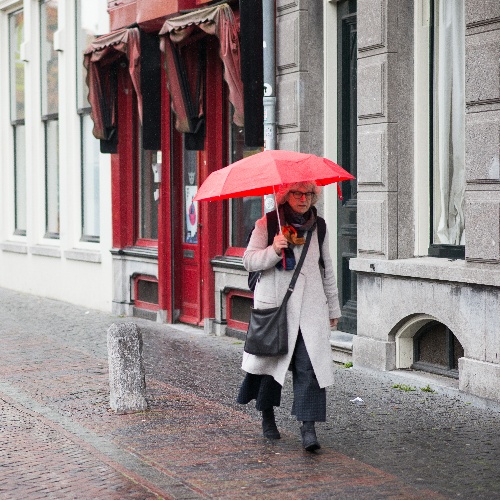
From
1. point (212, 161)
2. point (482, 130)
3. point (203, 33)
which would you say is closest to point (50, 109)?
point (212, 161)

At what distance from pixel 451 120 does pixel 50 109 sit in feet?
33.4

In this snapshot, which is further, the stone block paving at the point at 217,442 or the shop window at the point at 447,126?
the shop window at the point at 447,126

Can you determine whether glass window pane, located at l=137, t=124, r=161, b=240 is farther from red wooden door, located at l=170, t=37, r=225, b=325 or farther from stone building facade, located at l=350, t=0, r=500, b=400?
stone building facade, located at l=350, t=0, r=500, b=400

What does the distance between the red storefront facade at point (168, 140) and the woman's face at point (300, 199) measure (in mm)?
4706

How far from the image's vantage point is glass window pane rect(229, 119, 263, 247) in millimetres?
12727

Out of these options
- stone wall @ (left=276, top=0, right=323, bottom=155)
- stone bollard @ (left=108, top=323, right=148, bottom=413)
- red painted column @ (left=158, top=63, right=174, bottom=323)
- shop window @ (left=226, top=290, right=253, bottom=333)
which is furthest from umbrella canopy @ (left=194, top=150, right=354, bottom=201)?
red painted column @ (left=158, top=63, right=174, bottom=323)

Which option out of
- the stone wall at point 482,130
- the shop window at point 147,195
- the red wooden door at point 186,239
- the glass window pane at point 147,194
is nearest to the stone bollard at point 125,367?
the stone wall at point 482,130

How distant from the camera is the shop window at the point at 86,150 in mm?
16688

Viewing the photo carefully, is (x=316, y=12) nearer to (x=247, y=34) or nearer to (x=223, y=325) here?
(x=247, y=34)

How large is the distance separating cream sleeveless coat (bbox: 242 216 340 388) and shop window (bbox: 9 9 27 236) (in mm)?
13333

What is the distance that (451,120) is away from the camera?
31.4 ft

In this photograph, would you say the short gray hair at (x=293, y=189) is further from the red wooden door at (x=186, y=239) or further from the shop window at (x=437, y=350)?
the red wooden door at (x=186, y=239)

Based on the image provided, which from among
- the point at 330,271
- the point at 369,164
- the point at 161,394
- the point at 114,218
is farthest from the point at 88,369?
the point at 114,218

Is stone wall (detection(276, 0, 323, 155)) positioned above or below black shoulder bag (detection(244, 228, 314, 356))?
above
